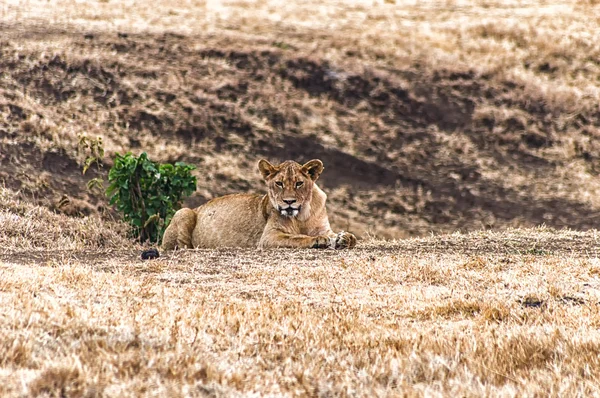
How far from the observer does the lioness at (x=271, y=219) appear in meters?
13.0

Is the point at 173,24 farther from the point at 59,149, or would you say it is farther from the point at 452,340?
the point at 452,340

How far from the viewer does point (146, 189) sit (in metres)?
16.2

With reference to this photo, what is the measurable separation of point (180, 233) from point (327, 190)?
965 centimetres

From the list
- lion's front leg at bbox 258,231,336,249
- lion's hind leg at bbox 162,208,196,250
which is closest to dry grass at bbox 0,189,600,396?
lion's front leg at bbox 258,231,336,249

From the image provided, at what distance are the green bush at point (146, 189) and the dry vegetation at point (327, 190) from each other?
64 cm

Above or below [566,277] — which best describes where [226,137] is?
below

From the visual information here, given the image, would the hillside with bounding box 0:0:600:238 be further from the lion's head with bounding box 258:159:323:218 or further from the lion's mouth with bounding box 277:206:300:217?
the lion's mouth with bounding box 277:206:300:217

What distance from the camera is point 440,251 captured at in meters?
12.7

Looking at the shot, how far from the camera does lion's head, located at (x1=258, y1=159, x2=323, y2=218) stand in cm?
1301

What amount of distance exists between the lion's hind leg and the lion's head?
7.13 feet

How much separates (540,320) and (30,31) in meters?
33.5

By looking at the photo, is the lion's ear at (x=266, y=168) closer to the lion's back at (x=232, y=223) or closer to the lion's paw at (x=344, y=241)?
the lion's back at (x=232, y=223)

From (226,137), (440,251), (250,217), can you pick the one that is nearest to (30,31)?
(226,137)

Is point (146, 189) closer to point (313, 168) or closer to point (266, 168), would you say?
point (266, 168)
